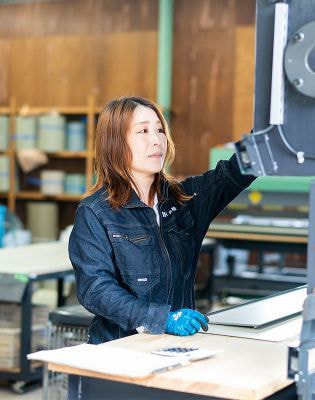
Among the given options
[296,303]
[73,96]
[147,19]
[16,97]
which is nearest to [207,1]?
[147,19]

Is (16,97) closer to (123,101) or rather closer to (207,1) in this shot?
(207,1)

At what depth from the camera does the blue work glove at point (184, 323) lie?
2398 mm

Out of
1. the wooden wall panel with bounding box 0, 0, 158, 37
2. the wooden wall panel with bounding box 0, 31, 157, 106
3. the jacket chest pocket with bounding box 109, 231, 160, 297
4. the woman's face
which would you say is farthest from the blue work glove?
the wooden wall panel with bounding box 0, 0, 158, 37

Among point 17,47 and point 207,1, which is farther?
point 17,47

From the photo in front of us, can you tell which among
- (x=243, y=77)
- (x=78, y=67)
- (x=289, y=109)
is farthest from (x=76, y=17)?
(x=289, y=109)

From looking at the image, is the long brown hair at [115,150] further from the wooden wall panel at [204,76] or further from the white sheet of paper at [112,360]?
the wooden wall panel at [204,76]

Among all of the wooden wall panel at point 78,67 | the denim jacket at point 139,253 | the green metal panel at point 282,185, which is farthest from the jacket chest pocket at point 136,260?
the wooden wall panel at point 78,67

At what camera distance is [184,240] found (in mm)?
2803

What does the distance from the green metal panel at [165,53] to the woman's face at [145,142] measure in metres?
6.60

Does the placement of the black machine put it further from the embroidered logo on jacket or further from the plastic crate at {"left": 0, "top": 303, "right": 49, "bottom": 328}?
the plastic crate at {"left": 0, "top": 303, "right": 49, "bottom": 328}

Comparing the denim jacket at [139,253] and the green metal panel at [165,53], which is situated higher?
the green metal panel at [165,53]

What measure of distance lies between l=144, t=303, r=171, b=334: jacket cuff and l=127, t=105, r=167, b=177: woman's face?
50 centimetres

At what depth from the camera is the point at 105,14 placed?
9.80 m

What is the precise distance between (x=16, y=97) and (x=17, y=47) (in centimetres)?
62
